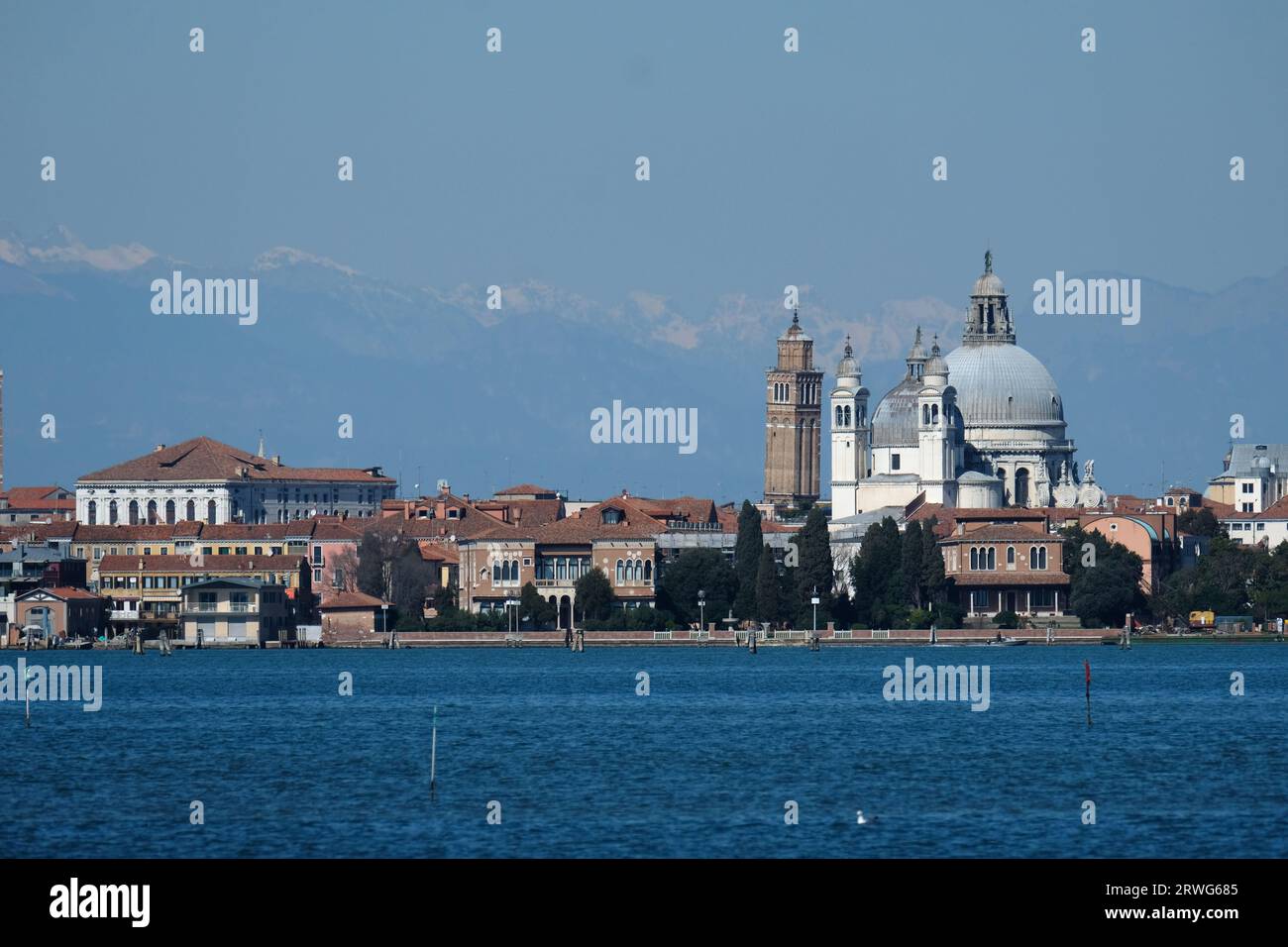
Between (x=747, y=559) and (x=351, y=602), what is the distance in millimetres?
A: 12143

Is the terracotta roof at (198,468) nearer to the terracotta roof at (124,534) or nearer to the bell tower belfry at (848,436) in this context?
the terracotta roof at (124,534)

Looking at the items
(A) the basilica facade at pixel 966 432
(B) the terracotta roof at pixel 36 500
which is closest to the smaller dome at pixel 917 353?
(A) the basilica facade at pixel 966 432

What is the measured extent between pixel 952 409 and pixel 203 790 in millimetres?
82393

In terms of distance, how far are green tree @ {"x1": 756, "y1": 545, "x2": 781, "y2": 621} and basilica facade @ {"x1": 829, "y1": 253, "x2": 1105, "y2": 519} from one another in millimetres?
27673

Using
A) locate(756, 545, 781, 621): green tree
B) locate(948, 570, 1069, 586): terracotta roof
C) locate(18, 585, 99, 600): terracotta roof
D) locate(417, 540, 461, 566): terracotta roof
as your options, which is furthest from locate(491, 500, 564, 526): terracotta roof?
locate(756, 545, 781, 621): green tree

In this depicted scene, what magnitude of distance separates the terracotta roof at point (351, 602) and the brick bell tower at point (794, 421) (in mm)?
63060

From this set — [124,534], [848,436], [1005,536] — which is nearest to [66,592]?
[124,534]

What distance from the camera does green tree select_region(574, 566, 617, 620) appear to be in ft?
297

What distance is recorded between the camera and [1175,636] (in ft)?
293

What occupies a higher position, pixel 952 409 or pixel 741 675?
pixel 952 409

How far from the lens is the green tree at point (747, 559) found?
8938cm

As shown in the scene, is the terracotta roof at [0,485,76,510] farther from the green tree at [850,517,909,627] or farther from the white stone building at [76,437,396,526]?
the green tree at [850,517,909,627]
